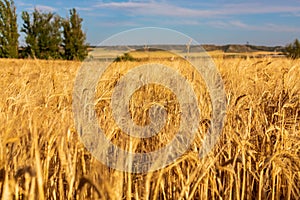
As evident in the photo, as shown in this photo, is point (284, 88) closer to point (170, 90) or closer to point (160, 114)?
point (170, 90)

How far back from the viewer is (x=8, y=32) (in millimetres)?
20953

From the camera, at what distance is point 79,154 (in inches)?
32.9

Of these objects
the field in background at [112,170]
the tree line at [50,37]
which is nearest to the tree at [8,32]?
the tree line at [50,37]

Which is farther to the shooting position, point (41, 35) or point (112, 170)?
point (41, 35)

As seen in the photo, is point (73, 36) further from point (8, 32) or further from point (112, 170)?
point (112, 170)

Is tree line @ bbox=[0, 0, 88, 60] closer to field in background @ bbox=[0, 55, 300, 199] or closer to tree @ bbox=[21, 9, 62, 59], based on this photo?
tree @ bbox=[21, 9, 62, 59]

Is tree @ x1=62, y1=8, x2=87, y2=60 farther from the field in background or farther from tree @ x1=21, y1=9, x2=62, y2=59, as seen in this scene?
the field in background

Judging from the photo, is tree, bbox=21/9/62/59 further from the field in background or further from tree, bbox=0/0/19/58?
the field in background

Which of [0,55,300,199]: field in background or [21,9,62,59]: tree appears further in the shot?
[21,9,62,59]: tree

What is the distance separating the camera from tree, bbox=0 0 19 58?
67.4ft

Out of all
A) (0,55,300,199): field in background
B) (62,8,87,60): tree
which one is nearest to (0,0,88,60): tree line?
(62,8,87,60): tree

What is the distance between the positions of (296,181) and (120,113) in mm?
672

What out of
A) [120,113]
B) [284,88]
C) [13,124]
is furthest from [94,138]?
[284,88]

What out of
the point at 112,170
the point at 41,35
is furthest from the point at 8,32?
the point at 112,170
